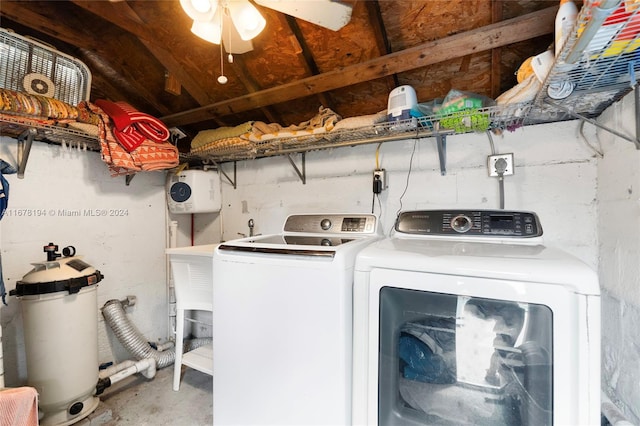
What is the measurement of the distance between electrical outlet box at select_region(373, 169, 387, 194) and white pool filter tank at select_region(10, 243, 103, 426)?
195cm

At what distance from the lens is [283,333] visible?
1296 millimetres

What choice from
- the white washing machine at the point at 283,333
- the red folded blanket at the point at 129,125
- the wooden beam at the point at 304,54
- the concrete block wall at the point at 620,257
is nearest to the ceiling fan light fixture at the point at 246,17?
the wooden beam at the point at 304,54

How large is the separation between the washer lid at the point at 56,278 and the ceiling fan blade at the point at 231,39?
5.33 ft

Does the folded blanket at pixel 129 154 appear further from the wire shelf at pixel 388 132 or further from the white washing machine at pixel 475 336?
the white washing machine at pixel 475 336

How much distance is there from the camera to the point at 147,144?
6.94ft

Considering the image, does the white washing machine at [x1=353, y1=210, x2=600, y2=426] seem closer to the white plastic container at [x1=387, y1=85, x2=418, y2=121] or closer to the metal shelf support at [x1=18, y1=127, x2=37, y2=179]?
the white plastic container at [x1=387, y1=85, x2=418, y2=121]

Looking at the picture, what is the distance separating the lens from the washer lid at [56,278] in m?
1.57

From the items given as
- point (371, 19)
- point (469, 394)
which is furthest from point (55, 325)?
point (371, 19)

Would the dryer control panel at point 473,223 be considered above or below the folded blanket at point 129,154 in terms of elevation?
below

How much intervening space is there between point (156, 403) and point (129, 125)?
6.37ft

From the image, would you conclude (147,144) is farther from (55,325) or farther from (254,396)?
(254,396)

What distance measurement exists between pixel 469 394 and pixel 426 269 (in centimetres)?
49

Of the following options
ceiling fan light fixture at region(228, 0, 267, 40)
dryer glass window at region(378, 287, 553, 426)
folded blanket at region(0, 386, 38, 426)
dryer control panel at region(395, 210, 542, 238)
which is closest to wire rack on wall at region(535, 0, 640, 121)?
dryer control panel at region(395, 210, 542, 238)

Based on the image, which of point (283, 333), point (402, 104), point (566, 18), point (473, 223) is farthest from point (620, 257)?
point (283, 333)
